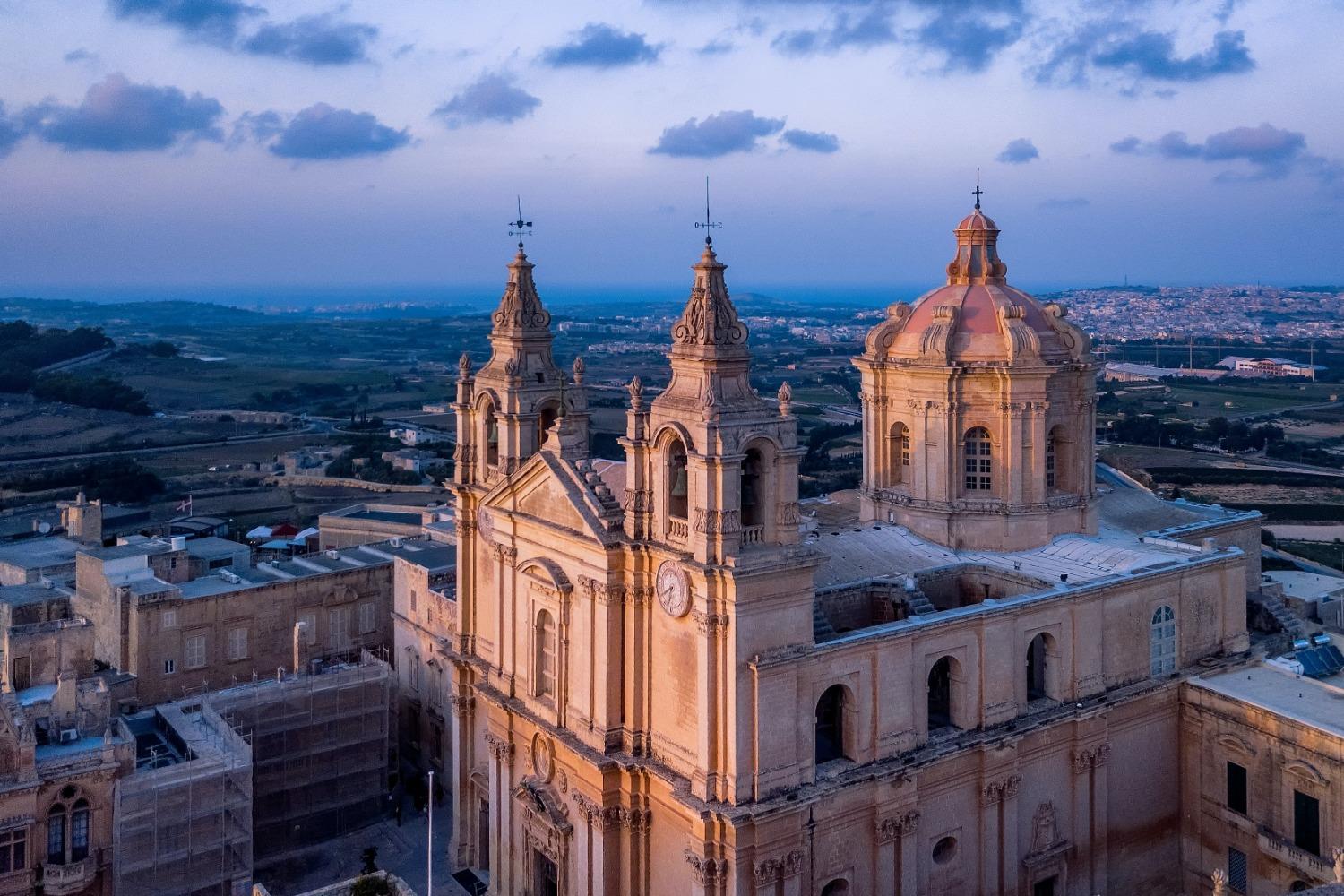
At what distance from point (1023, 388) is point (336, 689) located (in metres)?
22.9

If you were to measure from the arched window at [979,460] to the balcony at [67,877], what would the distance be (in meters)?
25.5

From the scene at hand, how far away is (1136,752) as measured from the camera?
31062mm

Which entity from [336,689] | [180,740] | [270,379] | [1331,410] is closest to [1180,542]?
[336,689]

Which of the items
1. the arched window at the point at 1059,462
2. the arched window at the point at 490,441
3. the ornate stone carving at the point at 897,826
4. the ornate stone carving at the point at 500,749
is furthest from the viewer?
the arched window at the point at 1059,462

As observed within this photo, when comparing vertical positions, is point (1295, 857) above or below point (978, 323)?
below

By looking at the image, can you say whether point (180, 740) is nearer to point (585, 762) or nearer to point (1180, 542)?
point (585, 762)

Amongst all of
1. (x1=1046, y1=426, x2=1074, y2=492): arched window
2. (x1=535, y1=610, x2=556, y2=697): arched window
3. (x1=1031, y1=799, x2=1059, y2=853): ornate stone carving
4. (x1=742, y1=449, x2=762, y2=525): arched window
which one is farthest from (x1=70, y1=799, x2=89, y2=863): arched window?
(x1=1046, y1=426, x2=1074, y2=492): arched window

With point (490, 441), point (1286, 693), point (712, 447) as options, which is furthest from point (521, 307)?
point (1286, 693)

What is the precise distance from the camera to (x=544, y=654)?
30016 millimetres

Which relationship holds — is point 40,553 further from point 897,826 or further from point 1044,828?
point 1044,828

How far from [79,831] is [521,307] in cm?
1741

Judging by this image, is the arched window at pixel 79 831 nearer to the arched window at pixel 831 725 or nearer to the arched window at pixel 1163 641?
the arched window at pixel 831 725

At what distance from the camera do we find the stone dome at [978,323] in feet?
111

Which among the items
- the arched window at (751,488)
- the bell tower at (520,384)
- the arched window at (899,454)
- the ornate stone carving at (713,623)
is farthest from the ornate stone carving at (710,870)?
the arched window at (899,454)
